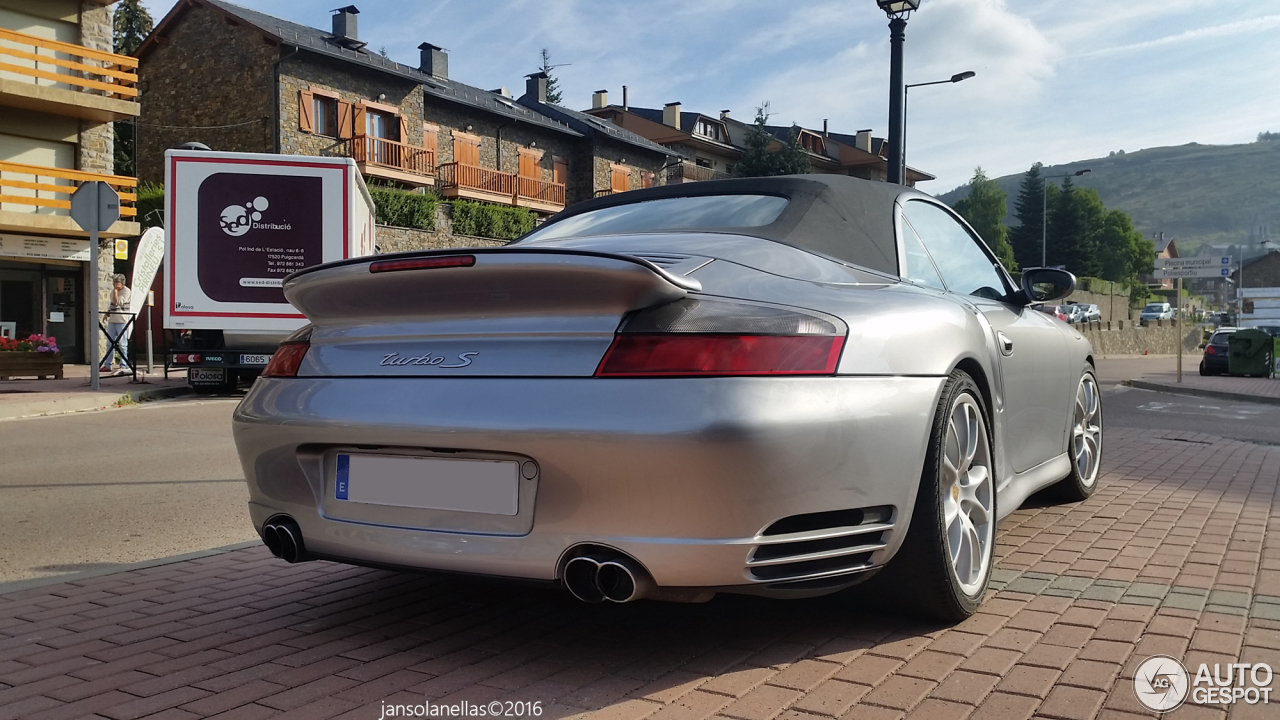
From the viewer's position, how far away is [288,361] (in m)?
3.12

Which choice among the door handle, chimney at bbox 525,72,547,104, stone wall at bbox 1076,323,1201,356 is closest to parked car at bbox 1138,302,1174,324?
stone wall at bbox 1076,323,1201,356

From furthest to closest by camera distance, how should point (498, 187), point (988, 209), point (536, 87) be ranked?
point (988, 209), point (536, 87), point (498, 187)

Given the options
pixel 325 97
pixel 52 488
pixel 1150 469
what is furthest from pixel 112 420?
pixel 325 97

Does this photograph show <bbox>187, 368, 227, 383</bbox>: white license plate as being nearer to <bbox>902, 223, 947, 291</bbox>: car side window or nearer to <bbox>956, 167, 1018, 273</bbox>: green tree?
<bbox>902, 223, 947, 291</bbox>: car side window

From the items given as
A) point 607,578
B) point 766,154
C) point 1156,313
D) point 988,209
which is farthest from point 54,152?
point 988,209

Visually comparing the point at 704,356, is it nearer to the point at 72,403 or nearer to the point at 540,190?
the point at 72,403

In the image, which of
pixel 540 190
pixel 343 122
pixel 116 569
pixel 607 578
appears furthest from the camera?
pixel 540 190

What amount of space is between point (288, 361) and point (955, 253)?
2.58 metres

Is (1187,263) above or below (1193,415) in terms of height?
above

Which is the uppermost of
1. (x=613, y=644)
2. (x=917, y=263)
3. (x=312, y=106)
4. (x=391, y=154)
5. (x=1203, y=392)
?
(x=312, y=106)

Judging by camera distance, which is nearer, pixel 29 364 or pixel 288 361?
pixel 288 361

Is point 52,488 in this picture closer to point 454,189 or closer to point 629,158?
point 454,189

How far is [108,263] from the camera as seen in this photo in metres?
23.8

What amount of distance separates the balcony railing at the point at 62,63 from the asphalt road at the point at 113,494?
47.6 ft
